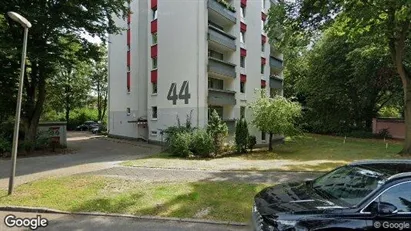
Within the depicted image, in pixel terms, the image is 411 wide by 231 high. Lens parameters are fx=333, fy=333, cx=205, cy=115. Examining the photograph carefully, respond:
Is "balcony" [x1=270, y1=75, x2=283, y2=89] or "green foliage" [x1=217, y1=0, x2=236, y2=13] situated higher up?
"green foliage" [x1=217, y1=0, x2=236, y2=13]

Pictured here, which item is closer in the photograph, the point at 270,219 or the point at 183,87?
the point at 270,219

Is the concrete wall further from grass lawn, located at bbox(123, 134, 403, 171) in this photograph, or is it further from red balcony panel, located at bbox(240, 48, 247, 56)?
red balcony panel, located at bbox(240, 48, 247, 56)

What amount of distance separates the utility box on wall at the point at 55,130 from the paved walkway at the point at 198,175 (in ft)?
34.5

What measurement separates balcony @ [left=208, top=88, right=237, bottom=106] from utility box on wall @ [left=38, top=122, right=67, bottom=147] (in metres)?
9.77

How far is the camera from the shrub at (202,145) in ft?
56.6

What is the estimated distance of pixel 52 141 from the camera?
1978 cm

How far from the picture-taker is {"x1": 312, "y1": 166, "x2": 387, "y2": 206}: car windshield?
433 centimetres

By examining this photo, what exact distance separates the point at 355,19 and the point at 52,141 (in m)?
17.4

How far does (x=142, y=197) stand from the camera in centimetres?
814

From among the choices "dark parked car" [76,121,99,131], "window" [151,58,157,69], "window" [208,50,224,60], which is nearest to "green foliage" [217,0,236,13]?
"window" [208,50,224,60]

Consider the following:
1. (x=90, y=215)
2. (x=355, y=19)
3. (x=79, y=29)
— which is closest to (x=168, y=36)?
(x=79, y=29)

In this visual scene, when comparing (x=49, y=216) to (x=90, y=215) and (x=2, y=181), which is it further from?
(x=2, y=181)

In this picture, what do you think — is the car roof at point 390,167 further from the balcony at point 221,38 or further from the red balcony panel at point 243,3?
the red balcony panel at point 243,3

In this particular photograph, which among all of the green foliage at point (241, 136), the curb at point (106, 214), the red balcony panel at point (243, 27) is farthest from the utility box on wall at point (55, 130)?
the red balcony panel at point (243, 27)
